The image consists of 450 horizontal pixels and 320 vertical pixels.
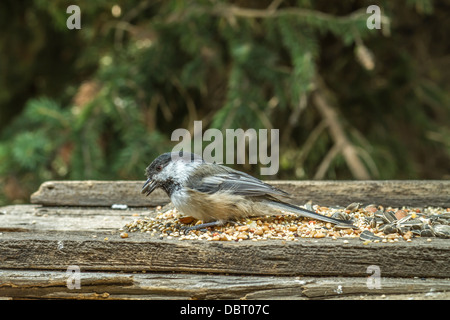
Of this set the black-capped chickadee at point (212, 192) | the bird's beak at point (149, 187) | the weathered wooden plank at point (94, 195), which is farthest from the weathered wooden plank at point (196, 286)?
the weathered wooden plank at point (94, 195)

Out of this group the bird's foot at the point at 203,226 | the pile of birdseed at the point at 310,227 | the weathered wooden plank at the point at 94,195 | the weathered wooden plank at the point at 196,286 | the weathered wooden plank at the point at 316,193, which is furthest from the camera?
the weathered wooden plank at the point at 94,195

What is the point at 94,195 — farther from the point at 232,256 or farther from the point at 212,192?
the point at 232,256

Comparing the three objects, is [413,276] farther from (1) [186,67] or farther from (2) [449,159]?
(2) [449,159]

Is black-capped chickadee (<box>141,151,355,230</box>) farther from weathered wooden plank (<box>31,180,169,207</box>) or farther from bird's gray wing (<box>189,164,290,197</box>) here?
weathered wooden plank (<box>31,180,169,207</box>)

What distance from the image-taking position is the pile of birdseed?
1552mm

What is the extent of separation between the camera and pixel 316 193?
83.4 inches

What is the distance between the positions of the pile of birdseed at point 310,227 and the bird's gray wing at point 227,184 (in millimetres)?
103

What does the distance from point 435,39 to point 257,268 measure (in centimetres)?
347

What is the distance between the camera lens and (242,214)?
69.2 inches

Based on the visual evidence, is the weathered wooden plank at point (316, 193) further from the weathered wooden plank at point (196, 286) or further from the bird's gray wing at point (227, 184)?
the weathered wooden plank at point (196, 286)

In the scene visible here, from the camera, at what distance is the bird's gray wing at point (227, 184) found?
1.72 meters

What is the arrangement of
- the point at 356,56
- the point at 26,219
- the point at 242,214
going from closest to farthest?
1. the point at 242,214
2. the point at 26,219
3. the point at 356,56

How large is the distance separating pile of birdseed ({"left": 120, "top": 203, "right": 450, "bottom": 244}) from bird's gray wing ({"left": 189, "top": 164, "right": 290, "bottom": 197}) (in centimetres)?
10

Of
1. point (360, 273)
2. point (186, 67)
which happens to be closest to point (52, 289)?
point (360, 273)
